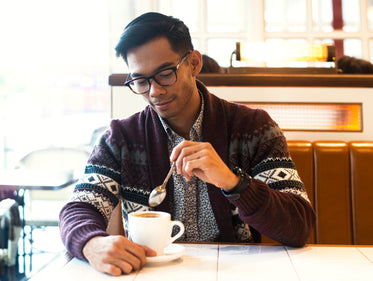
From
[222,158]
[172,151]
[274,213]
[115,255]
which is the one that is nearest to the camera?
[115,255]

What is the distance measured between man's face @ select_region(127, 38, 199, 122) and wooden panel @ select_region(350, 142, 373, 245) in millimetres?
714

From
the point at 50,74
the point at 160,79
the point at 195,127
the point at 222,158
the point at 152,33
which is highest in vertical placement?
the point at 50,74

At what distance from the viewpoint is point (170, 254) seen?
1.01 meters

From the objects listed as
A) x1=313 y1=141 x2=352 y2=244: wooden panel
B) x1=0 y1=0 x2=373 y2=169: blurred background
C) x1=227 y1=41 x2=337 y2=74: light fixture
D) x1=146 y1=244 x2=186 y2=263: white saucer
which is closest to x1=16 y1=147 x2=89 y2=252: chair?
x1=0 y1=0 x2=373 y2=169: blurred background

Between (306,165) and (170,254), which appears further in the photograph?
(306,165)

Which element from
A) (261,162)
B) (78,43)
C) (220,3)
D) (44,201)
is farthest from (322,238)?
(78,43)

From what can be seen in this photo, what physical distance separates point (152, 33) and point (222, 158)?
1.45ft

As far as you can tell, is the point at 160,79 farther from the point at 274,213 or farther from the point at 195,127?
the point at 274,213

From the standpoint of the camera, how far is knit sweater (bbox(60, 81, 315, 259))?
1178 millimetres

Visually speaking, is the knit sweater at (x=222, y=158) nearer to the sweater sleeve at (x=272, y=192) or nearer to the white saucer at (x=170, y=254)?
the sweater sleeve at (x=272, y=192)

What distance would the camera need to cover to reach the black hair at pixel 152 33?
4.41 feet

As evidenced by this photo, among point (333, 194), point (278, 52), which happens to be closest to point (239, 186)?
point (333, 194)

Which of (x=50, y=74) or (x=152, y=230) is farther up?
(x=50, y=74)

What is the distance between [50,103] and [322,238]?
4645 mm
